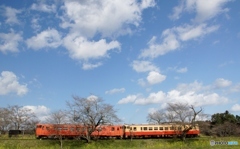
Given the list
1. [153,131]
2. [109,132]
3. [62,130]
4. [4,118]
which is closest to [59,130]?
[62,130]

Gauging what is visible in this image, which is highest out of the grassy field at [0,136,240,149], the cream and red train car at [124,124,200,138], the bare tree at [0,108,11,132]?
the bare tree at [0,108,11,132]

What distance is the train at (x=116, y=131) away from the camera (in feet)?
162

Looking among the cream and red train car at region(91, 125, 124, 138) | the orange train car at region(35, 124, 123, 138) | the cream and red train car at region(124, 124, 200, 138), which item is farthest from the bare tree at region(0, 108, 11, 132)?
the cream and red train car at region(124, 124, 200, 138)

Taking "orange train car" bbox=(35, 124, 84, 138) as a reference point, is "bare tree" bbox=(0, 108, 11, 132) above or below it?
above

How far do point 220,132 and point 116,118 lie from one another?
102 ft

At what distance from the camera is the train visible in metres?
49.2

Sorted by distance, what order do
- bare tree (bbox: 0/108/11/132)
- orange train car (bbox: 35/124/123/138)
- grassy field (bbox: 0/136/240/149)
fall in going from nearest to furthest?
1. grassy field (bbox: 0/136/240/149)
2. orange train car (bbox: 35/124/123/138)
3. bare tree (bbox: 0/108/11/132)

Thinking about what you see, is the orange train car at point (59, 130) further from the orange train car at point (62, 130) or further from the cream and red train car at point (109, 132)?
the cream and red train car at point (109, 132)

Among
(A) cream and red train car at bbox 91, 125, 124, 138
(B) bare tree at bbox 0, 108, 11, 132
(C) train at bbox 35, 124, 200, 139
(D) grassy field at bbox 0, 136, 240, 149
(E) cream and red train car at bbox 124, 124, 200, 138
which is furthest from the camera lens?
(B) bare tree at bbox 0, 108, 11, 132

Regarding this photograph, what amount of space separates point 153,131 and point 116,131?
7169mm

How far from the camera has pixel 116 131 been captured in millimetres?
52844

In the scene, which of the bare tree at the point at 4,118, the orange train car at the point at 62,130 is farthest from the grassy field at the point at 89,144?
the bare tree at the point at 4,118

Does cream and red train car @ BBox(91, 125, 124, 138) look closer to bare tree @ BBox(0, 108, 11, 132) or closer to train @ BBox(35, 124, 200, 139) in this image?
train @ BBox(35, 124, 200, 139)

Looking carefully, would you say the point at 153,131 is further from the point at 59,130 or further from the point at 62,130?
the point at 59,130
